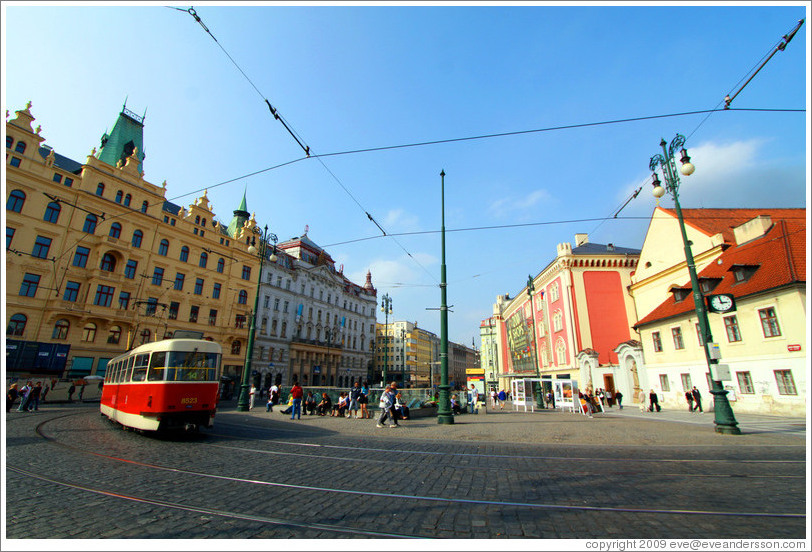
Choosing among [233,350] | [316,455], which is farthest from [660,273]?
[233,350]

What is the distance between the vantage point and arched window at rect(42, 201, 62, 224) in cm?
2828

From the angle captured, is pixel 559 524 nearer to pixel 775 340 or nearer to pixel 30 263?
pixel 775 340

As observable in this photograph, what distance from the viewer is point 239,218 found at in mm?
50344

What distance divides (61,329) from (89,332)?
1.85 meters

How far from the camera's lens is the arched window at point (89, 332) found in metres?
29.5

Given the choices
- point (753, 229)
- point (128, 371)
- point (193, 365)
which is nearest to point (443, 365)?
point (193, 365)

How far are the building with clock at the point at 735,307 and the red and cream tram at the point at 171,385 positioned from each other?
15984 millimetres

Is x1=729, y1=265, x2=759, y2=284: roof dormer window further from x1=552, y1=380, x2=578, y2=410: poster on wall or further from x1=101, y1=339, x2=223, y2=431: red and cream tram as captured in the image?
x1=101, y1=339, x2=223, y2=431: red and cream tram

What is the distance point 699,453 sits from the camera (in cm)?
866

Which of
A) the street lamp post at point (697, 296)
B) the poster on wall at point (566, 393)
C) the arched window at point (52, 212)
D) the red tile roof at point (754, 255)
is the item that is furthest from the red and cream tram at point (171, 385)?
the arched window at point (52, 212)

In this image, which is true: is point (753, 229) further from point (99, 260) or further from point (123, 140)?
point (123, 140)

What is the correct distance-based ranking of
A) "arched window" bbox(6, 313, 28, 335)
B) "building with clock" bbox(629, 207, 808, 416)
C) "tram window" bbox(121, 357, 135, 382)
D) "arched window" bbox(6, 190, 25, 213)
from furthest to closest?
"arched window" bbox(6, 190, 25, 213) < "arched window" bbox(6, 313, 28, 335) < "building with clock" bbox(629, 207, 808, 416) < "tram window" bbox(121, 357, 135, 382)

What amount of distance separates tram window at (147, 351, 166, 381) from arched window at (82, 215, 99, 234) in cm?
2832

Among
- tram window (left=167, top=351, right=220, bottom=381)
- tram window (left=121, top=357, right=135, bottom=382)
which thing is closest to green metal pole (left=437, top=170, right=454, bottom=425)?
tram window (left=167, top=351, right=220, bottom=381)
